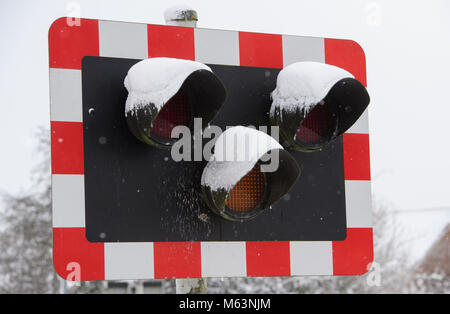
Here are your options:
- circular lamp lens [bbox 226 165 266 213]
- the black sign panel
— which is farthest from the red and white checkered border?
circular lamp lens [bbox 226 165 266 213]

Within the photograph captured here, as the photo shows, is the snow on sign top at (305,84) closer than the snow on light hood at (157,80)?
No

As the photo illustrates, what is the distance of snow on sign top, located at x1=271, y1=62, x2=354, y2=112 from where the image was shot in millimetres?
2162

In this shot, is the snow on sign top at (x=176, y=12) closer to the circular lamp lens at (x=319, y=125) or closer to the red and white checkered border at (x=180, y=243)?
the red and white checkered border at (x=180, y=243)

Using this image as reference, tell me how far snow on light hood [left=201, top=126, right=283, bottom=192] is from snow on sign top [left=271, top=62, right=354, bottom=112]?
193 mm

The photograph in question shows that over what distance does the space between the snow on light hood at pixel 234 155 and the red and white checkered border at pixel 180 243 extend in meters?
0.24

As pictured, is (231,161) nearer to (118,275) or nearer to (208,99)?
(208,99)

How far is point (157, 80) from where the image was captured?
6.70 ft

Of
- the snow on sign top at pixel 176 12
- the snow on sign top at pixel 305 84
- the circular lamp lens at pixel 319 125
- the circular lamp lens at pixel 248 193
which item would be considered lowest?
the circular lamp lens at pixel 248 193

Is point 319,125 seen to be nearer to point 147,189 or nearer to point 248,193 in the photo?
point 248,193

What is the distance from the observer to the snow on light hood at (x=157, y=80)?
2021 mm

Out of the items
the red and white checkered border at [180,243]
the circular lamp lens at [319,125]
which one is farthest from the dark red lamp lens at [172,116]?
the circular lamp lens at [319,125]

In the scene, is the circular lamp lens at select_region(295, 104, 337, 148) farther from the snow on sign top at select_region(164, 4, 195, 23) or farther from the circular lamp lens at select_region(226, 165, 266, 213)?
the snow on sign top at select_region(164, 4, 195, 23)
